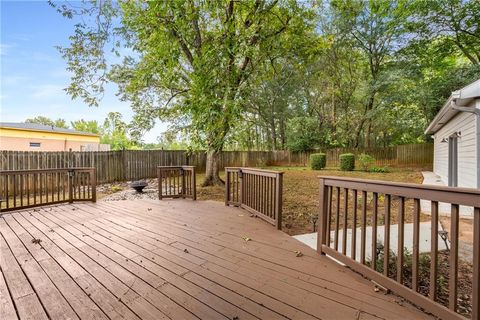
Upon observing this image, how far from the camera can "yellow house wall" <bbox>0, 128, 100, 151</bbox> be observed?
46.6ft

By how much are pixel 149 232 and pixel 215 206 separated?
1.80 metres

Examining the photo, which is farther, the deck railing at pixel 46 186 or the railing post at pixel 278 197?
Answer: the deck railing at pixel 46 186

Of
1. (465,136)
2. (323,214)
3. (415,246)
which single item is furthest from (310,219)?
(465,136)

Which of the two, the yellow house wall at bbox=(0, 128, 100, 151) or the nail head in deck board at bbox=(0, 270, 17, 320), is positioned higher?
the yellow house wall at bbox=(0, 128, 100, 151)

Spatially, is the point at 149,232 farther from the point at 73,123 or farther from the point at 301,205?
the point at 73,123

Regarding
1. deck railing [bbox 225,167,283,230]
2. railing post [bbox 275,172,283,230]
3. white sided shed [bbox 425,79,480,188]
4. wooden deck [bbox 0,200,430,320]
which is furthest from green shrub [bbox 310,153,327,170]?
railing post [bbox 275,172,283,230]

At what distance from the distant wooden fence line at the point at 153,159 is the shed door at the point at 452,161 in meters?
7.94

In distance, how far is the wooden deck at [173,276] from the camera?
1.69 m

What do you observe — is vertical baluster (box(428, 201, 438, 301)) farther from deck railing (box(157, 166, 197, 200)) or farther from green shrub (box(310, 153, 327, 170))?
green shrub (box(310, 153, 327, 170))

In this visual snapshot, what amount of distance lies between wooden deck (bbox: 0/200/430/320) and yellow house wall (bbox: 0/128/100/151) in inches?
579

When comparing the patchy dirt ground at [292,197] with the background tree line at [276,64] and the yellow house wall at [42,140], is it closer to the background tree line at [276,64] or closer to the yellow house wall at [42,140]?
the background tree line at [276,64]

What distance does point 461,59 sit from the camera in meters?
14.5

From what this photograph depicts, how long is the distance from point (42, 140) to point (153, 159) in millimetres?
10924

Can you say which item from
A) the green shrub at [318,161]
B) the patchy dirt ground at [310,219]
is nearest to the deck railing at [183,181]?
the patchy dirt ground at [310,219]
